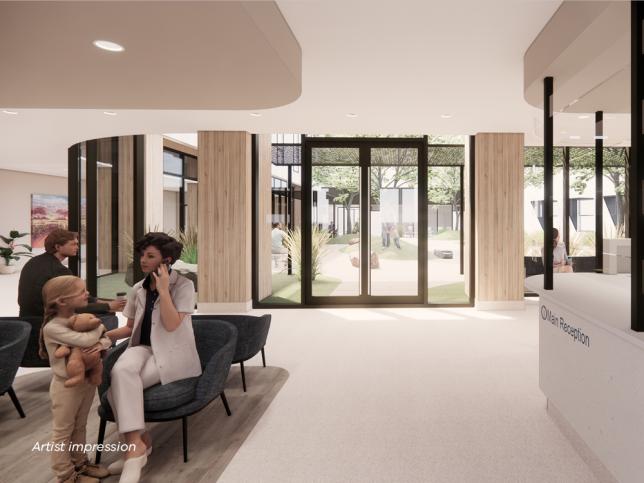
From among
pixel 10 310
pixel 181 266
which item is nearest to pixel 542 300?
pixel 181 266

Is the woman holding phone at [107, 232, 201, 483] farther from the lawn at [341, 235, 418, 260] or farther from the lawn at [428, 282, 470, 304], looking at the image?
the lawn at [428, 282, 470, 304]

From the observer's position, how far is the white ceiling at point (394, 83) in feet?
10.7

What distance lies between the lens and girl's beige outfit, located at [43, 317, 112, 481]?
7.27 ft

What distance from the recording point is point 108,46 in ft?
10.0

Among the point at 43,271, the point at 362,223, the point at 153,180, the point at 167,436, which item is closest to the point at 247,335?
the point at 167,436

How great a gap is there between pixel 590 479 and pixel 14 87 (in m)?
5.41

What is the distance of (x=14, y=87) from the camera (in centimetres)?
400

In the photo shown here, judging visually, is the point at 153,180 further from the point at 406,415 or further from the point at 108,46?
the point at 406,415

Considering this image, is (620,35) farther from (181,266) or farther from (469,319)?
(181,266)

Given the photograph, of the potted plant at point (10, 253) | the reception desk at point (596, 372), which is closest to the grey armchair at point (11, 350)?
the reception desk at point (596, 372)

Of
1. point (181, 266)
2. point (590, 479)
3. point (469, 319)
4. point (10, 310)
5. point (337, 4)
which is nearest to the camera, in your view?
point (590, 479)

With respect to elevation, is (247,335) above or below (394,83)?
below

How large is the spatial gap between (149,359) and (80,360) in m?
0.53

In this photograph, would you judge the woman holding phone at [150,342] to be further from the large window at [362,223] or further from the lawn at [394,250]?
the lawn at [394,250]
